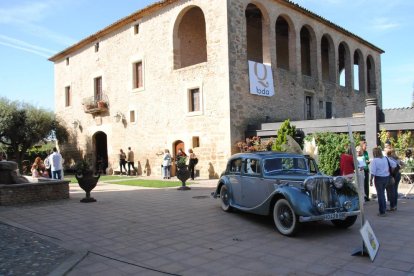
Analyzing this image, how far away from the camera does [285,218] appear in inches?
258

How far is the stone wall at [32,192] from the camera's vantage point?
32.9ft

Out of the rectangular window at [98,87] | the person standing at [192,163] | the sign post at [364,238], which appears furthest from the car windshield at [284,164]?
the rectangular window at [98,87]

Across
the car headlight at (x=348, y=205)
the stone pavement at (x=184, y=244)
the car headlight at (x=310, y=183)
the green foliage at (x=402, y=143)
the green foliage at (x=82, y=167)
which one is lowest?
the stone pavement at (x=184, y=244)

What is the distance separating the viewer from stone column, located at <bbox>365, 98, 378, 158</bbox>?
49.5 feet

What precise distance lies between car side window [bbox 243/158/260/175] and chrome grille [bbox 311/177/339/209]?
4.61 ft

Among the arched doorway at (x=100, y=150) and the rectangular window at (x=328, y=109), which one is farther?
the arched doorway at (x=100, y=150)

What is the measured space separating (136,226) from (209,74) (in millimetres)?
11883

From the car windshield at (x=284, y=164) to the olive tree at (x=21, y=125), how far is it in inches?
856

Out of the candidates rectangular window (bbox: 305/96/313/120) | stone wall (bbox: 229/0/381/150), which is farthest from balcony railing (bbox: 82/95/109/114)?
rectangular window (bbox: 305/96/313/120)

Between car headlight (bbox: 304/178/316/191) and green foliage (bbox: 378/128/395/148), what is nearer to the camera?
car headlight (bbox: 304/178/316/191)

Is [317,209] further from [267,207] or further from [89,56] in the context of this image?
[89,56]

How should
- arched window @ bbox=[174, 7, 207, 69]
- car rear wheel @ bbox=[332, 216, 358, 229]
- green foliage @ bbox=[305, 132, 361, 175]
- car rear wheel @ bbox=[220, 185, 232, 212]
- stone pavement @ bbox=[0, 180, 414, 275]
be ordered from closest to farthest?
stone pavement @ bbox=[0, 180, 414, 275], car rear wheel @ bbox=[332, 216, 358, 229], car rear wheel @ bbox=[220, 185, 232, 212], green foliage @ bbox=[305, 132, 361, 175], arched window @ bbox=[174, 7, 207, 69]

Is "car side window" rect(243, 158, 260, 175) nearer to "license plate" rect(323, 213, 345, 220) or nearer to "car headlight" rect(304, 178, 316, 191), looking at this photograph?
"car headlight" rect(304, 178, 316, 191)

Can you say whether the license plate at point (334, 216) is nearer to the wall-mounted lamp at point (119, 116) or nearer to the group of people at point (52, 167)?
the group of people at point (52, 167)
